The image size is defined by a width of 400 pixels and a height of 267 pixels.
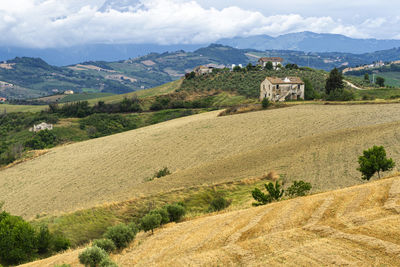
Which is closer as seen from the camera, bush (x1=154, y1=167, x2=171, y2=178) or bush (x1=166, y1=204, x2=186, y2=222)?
bush (x1=166, y1=204, x2=186, y2=222)

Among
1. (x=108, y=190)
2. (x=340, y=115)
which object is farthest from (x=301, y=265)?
(x=340, y=115)

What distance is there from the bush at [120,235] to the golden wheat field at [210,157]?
39.0 ft

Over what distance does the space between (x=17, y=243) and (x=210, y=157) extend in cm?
2682

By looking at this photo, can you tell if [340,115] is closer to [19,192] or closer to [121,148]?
[121,148]

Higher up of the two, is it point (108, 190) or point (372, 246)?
point (372, 246)

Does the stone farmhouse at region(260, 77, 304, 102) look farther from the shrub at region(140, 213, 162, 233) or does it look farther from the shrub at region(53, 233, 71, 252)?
the shrub at region(53, 233, 71, 252)

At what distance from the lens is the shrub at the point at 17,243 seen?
21.8m

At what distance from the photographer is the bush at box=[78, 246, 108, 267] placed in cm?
1558

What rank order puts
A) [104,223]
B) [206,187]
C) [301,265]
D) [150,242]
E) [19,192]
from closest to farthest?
[301,265] < [150,242] < [104,223] < [206,187] < [19,192]

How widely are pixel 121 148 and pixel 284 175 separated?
32824mm

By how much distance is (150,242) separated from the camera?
19.1 m

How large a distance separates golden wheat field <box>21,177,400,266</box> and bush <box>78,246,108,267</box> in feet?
4.51

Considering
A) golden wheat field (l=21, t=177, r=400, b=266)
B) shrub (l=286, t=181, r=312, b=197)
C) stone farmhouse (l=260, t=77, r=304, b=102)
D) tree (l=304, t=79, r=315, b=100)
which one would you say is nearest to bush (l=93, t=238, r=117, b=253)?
golden wheat field (l=21, t=177, r=400, b=266)

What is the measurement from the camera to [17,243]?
22.2 meters
